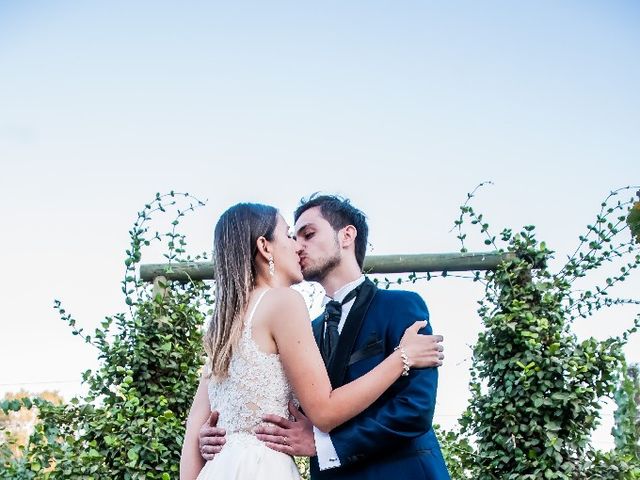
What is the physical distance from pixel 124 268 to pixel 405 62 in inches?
150

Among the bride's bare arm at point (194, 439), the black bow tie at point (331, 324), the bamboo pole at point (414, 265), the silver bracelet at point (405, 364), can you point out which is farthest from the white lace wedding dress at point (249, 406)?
the bamboo pole at point (414, 265)

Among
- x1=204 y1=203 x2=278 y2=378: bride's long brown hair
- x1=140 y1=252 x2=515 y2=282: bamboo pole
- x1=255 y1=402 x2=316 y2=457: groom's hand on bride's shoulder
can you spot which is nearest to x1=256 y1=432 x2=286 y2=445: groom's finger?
x1=255 y1=402 x2=316 y2=457: groom's hand on bride's shoulder

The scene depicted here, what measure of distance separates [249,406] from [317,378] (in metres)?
0.25

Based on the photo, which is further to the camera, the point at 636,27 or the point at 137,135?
the point at 137,135

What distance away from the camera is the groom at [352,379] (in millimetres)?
2164

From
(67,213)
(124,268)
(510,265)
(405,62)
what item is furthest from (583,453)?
(67,213)

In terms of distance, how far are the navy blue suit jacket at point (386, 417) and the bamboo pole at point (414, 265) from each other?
68.2 inches

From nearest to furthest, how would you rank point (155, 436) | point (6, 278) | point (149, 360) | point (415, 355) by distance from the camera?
point (415, 355) → point (155, 436) → point (149, 360) → point (6, 278)

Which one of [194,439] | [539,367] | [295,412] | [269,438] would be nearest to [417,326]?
[295,412]

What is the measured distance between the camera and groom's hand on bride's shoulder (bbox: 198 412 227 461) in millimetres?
2254

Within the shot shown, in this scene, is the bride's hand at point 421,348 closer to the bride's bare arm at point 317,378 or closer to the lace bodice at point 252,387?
the bride's bare arm at point 317,378

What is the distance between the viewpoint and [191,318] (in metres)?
4.13

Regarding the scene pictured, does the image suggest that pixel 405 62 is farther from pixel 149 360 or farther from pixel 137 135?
pixel 149 360

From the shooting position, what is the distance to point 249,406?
224cm
